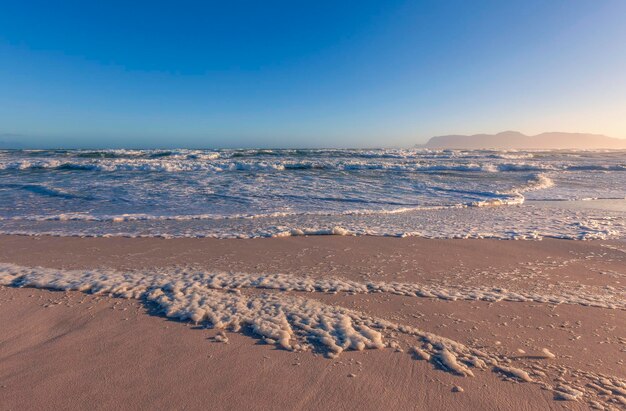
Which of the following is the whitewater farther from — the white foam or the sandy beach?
the white foam

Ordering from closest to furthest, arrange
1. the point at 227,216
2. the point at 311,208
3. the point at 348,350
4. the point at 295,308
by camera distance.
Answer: the point at 348,350 → the point at 295,308 → the point at 227,216 → the point at 311,208

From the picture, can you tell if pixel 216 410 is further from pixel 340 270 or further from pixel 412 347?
pixel 340 270

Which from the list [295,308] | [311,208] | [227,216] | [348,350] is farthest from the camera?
[311,208]

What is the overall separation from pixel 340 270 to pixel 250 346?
7.35 feet

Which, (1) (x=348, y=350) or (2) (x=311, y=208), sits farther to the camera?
(2) (x=311, y=208)

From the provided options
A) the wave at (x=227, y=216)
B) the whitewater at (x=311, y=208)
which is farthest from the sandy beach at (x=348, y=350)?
the wave at (x=227, y=216)

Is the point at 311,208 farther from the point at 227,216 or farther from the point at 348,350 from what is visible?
the point at 348,350

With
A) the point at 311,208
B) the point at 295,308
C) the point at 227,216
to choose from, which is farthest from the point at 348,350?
the point at 311,208

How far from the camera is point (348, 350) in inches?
114

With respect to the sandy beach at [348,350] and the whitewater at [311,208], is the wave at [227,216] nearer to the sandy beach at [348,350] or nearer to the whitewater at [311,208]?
the whitewater at [311,208]

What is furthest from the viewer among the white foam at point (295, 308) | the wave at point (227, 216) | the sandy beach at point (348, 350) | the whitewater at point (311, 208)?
the wave at point (227, 216)

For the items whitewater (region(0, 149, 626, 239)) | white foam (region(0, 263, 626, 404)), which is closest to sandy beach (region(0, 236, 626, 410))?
Answer: white foam (region(0, 263, 626, 404))

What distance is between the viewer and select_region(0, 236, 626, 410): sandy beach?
7.81ft

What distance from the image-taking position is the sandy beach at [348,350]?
2.38 metres
